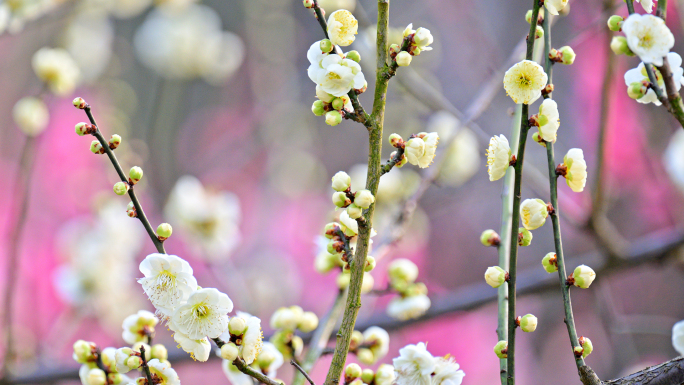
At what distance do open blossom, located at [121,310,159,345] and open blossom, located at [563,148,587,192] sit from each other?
1.30ft

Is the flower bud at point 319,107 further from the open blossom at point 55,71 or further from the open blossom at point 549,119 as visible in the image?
the open blossom at point 55,71

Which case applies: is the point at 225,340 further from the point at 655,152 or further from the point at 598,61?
the point at 598,61

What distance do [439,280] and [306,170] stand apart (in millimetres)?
705

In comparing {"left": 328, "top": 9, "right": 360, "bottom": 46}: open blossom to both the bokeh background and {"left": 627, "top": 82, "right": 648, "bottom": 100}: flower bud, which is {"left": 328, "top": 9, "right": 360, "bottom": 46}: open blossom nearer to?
{"left": 627, "top": 82, "right": 648, "bottom": 100}: flower bud

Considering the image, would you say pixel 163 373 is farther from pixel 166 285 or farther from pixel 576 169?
pixel 576 169

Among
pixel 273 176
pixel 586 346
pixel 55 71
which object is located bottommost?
pixel 586 346

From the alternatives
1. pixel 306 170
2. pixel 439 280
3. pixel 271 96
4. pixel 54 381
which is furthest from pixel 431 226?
pixel 54 381

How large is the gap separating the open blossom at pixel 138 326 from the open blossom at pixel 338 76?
284 mm

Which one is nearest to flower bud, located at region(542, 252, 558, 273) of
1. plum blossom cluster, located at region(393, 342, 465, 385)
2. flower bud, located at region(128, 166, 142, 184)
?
plum blossom cluster, located at region(393, 342, 465, 385)

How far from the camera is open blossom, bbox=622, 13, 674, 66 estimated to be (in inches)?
13.5

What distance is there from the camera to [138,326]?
0.48 meters

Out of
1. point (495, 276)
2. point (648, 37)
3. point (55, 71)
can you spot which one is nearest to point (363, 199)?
point (495, 276)

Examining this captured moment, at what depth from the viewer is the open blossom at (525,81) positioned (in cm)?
36

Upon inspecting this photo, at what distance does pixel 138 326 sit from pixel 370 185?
0.28 meters
